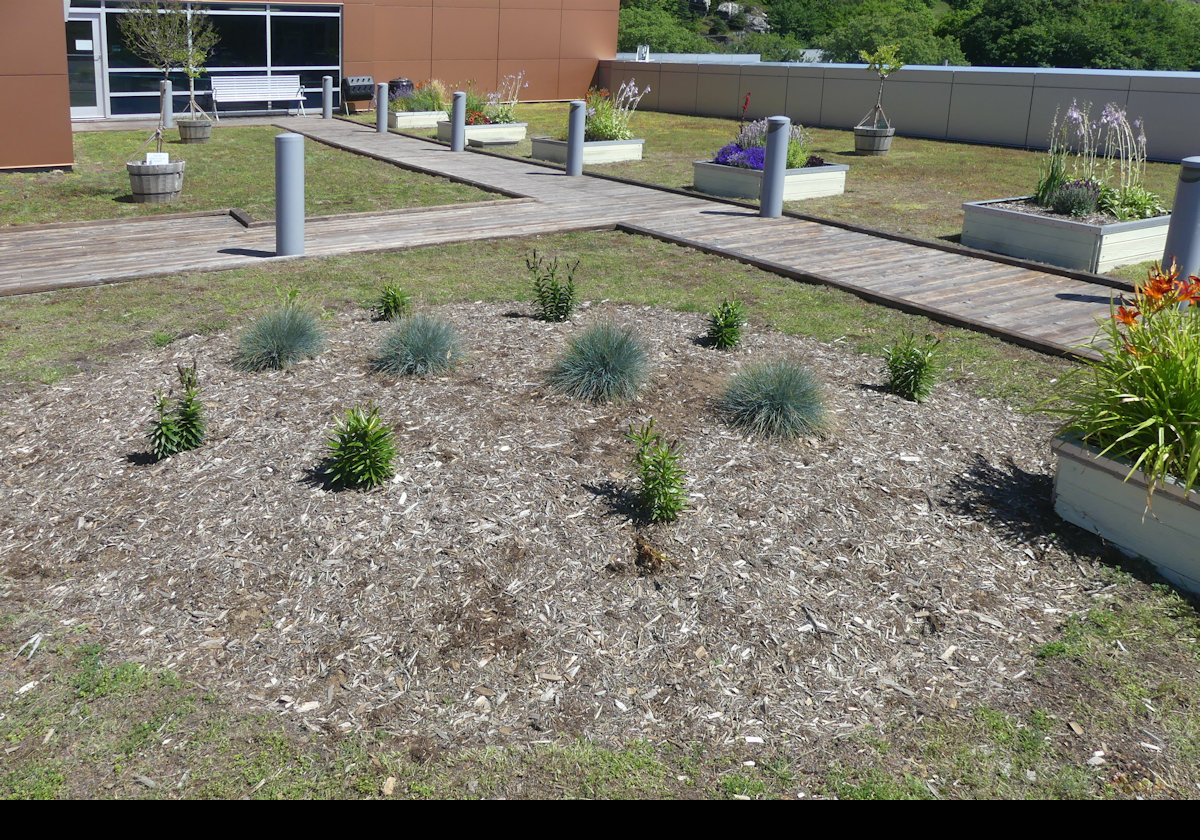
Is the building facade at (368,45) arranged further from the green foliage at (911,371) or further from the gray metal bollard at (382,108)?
the green foliage at (911,371)

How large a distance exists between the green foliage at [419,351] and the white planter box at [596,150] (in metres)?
12.1

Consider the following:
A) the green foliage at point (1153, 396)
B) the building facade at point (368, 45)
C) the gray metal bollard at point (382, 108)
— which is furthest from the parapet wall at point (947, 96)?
the green foliage at point (1153, 396)

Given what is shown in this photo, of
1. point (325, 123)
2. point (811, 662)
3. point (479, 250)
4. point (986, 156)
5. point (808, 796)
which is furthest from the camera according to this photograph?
point (325, 123)

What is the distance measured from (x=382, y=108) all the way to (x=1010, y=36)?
34.7m

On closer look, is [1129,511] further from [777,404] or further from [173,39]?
[173,39]

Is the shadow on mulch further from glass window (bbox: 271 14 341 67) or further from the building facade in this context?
glass window (bbox: 271 14 341 67)

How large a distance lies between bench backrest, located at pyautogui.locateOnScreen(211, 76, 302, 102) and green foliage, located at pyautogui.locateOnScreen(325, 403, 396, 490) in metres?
23.8

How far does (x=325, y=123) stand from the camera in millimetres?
25312

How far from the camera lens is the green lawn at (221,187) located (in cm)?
1316

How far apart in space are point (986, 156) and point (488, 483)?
17.4 meters

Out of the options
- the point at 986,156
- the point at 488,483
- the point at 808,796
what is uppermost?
the point at 986,156

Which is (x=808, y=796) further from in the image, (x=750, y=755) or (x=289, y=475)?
(x=289, y=475)

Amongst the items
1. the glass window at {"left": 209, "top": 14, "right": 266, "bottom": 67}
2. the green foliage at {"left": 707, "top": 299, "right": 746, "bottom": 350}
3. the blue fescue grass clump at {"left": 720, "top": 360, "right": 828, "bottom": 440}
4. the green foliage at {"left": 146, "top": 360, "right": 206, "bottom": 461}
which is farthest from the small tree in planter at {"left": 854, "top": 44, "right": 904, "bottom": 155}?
the green foliage at {"left": 146, "top": 360, "right": 206, "bottom": 461}

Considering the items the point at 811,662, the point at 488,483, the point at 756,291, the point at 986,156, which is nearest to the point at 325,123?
the point at 986,156
